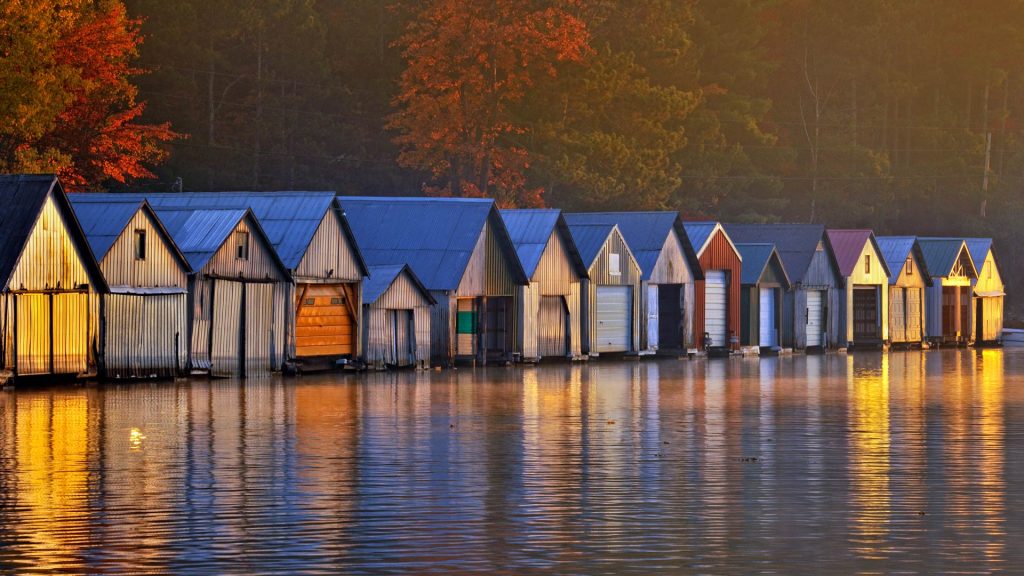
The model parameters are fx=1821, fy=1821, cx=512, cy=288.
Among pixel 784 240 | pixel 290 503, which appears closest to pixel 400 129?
pixel 784 240

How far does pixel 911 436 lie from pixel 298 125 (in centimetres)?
7821

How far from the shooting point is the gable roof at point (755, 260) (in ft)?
293

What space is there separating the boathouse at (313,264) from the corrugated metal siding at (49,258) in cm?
871

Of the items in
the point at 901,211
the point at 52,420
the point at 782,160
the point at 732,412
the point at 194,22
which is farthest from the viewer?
the point at 901,211

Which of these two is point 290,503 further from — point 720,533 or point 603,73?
point 603,73

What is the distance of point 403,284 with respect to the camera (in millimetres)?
66250

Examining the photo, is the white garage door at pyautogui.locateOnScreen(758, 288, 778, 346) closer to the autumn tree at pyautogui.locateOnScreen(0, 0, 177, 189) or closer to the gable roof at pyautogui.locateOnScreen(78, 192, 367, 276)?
the autumn tree at pyautogui.locateOnScreen(0, 0, 177, 189)

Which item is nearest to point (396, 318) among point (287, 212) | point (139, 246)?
point (287, 212)

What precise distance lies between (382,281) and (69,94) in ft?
51.1

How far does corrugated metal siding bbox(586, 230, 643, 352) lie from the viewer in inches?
3073

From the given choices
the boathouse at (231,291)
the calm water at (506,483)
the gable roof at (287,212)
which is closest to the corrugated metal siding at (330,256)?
the gable roof at (287,212)

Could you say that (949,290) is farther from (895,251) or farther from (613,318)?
(613,318)

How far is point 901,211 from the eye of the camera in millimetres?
154000

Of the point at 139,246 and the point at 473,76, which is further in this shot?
the point at 473,76
